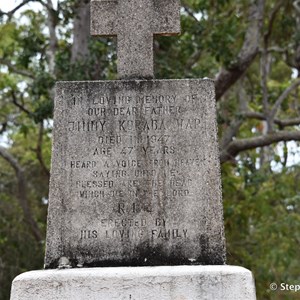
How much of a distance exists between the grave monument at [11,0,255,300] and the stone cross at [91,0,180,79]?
0.37m

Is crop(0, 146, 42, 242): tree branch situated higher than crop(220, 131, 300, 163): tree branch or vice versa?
crop(220, 131, 300, 163): tree branch

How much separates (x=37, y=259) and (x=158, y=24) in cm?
1057

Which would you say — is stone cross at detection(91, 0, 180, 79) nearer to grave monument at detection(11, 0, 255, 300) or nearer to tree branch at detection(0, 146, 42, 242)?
grave monument at detection(11, 0, 255, 300)

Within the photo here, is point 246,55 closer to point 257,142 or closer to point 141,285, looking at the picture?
point 257,142

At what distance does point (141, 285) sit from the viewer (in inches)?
156

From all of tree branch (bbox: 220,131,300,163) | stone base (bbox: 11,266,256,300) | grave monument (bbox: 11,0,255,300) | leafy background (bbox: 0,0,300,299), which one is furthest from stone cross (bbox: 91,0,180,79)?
tree branch (bbox: 220,131,300,163)

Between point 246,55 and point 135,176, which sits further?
point 246,55

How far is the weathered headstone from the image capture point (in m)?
4.41

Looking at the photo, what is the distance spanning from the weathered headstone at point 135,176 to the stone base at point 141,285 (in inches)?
15.2

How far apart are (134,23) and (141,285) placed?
2.26 metres

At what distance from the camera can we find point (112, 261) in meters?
4.37

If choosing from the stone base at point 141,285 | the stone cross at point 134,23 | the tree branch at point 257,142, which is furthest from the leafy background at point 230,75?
the stone base at point 141,285

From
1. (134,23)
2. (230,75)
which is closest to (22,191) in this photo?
(230,75)

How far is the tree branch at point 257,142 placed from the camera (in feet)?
35.3
